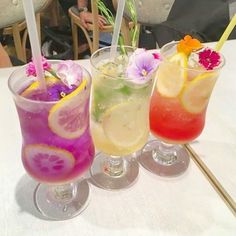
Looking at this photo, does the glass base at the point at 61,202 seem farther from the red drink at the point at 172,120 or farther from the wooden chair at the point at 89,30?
the wooden chair at the point at 89,30

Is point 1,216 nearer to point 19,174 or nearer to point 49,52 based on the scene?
point 19,174

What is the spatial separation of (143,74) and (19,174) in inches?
12.0

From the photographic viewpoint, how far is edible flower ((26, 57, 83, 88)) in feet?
1.75

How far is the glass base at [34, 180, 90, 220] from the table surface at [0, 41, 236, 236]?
0.01 metres

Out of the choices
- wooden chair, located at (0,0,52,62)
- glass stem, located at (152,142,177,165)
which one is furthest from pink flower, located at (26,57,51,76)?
wooden chair, located at (0,0,52,62)

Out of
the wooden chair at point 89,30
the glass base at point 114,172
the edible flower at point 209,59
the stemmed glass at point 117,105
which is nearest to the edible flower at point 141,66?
the stemmed glass at point 117,105

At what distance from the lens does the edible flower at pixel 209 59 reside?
0.63 meters

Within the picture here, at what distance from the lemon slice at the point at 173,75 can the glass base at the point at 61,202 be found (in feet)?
0.75

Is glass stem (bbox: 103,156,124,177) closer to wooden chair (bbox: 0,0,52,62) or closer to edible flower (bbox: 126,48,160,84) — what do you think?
edible flower (bbox: 126,48,160,84)

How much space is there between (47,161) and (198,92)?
28cm

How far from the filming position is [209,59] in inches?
24.7

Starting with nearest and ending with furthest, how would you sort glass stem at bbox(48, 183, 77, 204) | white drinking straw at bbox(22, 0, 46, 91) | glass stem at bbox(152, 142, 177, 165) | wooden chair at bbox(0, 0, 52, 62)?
1. white drinking straw at bbox(22, 0, 46, 91)
2. glass stem at bbox(48, 183, 77, 204)
3. glass stem at bbox(152, 142, 177, 165)
4. wooden chair at bbox(0, 0, 52, 62)

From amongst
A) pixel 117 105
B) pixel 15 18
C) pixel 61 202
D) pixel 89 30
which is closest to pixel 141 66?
pixel 117 105

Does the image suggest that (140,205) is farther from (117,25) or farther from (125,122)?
(117,25)
